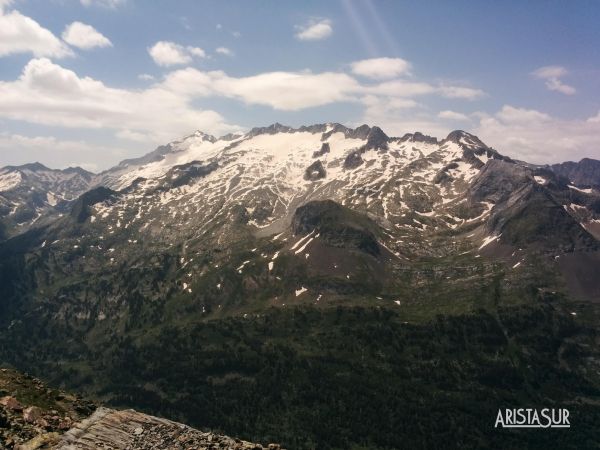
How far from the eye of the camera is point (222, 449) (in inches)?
2381

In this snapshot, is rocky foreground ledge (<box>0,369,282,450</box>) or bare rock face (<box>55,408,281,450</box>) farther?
bare rock face (<box>55,408,281,450</box>)

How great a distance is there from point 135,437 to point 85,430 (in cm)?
668

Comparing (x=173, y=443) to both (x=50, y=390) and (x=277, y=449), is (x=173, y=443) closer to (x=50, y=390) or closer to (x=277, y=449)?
(x=277, y=449)

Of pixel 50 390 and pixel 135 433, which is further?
pixel 50 390

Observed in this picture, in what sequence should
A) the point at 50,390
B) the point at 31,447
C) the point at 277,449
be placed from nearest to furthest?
the point at 31,447, the point at 277,449, the point at 50,390

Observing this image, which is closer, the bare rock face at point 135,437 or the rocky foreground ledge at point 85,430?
the rocky foreground ledge at point 85,430

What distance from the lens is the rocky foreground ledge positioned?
6000cm

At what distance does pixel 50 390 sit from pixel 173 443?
30.7m

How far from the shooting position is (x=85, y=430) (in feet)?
211

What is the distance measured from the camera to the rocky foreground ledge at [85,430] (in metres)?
60.0

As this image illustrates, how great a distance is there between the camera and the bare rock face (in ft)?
201

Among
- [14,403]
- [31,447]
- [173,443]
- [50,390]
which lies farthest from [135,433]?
[50,390]

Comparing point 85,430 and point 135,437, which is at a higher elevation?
point 85,430

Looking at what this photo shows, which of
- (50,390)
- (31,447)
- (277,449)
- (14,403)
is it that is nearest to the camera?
(31,447)
